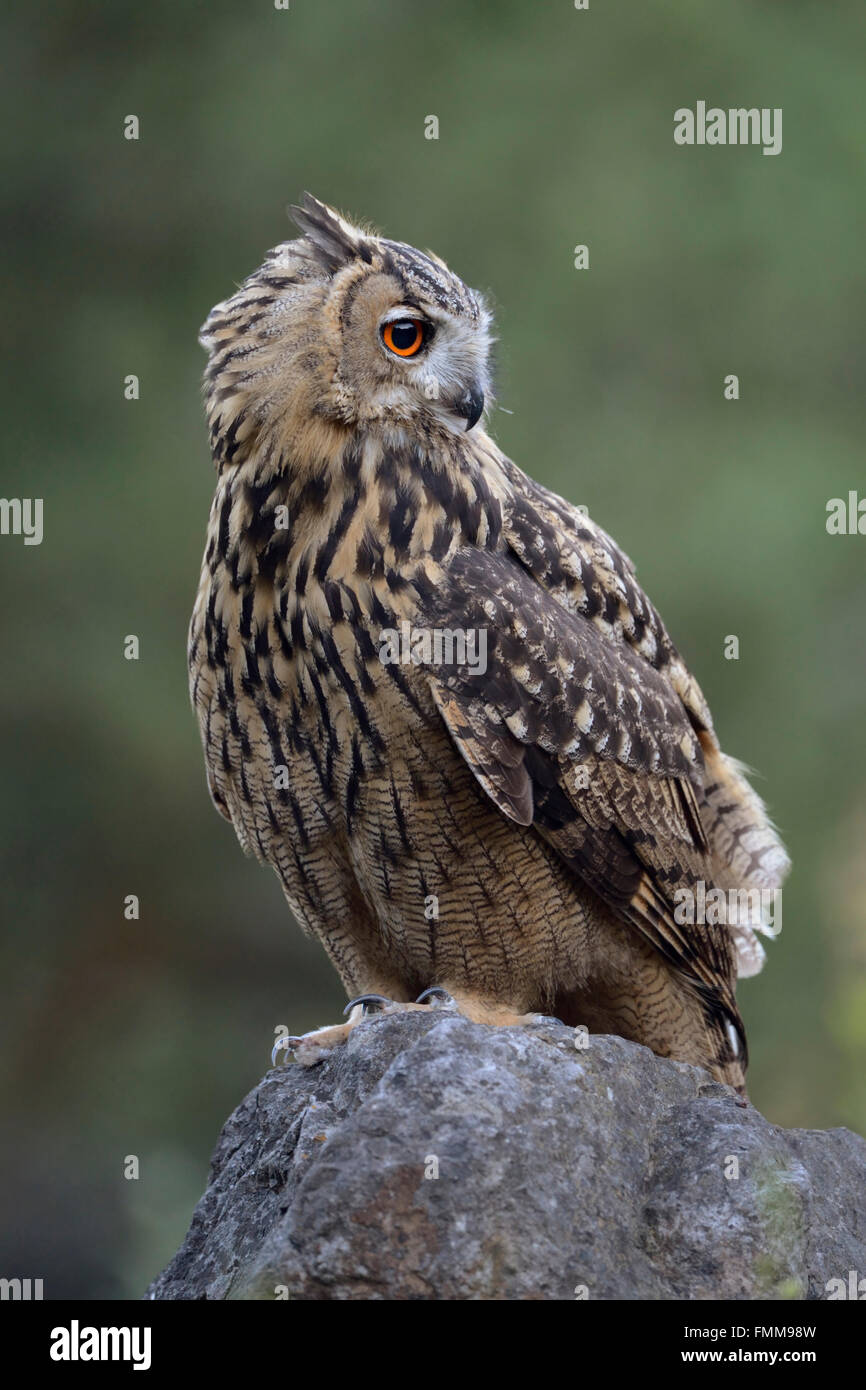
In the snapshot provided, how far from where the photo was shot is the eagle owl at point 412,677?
2807mm

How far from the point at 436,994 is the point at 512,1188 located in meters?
0.85

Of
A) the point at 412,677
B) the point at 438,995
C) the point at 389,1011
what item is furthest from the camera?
the point at 438,995

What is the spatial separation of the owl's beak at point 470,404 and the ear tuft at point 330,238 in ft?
1.00

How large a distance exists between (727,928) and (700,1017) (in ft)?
0.62

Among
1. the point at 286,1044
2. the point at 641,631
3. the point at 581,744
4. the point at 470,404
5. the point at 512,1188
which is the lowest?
the point at 512,1188

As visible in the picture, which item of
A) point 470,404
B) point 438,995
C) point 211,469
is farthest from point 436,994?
point 211,469

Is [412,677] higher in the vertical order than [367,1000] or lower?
higher

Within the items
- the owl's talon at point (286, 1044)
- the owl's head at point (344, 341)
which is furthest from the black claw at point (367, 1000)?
the owl's head at point (344, 341)

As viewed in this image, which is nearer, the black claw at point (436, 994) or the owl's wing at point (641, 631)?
the black claw at point (436, 994)

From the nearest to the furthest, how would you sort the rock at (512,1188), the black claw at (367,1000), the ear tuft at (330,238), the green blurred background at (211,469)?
1. the rock at (512,1188)
2. the ear tuft at (330,238)
3. the black claw at (367,1000)
4. the green blurred background at (211,469)

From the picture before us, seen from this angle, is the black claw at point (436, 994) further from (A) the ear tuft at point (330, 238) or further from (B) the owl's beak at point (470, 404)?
(A) the ear tuft at point (330, 238)

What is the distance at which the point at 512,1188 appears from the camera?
2211 mm

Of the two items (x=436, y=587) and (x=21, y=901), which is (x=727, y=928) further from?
(x=21, y=901)

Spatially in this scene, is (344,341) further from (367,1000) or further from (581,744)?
(367,1000)
